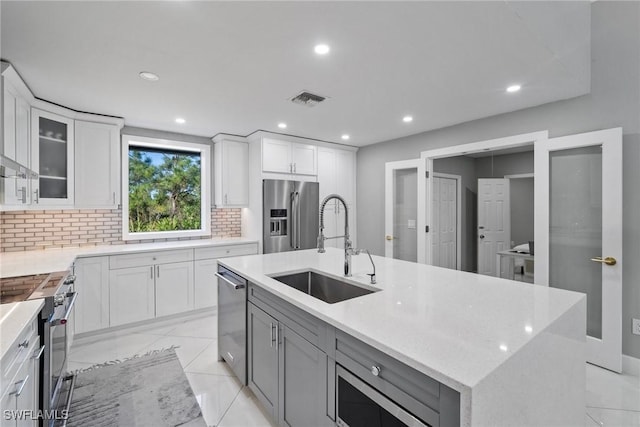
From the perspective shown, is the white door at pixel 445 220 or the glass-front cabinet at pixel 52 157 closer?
the glass-front cabinet at pixel 52 157

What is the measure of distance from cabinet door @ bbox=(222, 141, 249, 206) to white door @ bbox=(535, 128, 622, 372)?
11.8ft

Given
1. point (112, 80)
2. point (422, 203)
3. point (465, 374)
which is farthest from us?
point (422, 203)

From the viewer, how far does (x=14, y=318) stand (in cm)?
130

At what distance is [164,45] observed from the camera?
1915 millimetres

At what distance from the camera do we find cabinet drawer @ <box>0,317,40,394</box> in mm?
1045

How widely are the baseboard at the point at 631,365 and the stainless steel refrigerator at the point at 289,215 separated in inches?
136

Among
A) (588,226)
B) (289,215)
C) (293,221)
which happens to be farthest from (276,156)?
(588,226)

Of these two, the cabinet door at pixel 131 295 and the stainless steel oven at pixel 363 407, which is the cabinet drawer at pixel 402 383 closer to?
the stainless steel oven at pixel 363 407

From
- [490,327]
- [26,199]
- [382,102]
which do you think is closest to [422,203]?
[382,102]

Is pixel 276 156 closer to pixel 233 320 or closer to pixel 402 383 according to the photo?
pixel 233 320

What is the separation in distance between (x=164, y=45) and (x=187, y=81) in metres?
0.56

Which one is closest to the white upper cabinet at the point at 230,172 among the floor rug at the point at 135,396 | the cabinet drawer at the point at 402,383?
the floor rug at the point at 135,396

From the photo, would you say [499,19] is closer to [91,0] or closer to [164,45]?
[164,45]

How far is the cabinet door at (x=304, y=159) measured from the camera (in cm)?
446
